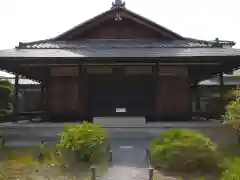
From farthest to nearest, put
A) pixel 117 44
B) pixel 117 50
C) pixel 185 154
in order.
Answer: pixel 117 44
pixel 117 50
pixel 185 154

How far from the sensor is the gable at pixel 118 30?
18500 mm

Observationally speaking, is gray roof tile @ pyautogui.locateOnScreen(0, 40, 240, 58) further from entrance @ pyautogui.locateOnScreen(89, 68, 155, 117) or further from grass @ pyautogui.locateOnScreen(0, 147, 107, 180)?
grass @ pyautogui.locateOnScreen(0, 147, 107, 180)

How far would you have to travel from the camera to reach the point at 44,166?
9.16 metres

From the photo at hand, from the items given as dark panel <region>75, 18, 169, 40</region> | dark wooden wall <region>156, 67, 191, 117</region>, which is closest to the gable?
dark panel <region>75, 18, 169, 40</region>

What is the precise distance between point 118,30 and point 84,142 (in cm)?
1108

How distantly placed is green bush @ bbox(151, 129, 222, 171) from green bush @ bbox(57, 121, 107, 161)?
5.75ft

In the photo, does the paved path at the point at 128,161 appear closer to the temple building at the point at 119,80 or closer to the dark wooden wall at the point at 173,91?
the temple building at the point at 119,80

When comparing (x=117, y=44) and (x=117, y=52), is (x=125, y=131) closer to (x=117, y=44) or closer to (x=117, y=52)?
(x=117, y=52)

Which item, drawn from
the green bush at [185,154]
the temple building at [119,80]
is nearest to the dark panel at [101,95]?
the temple building at [119,80]

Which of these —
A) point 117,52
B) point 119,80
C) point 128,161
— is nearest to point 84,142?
point 128,161

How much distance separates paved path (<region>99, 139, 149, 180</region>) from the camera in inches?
331

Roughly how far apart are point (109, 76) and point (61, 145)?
8.08 meters

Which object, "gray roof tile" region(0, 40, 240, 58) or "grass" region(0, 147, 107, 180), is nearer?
"grass" region(0, 147, 107, 180)

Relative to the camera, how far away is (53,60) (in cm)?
1420
